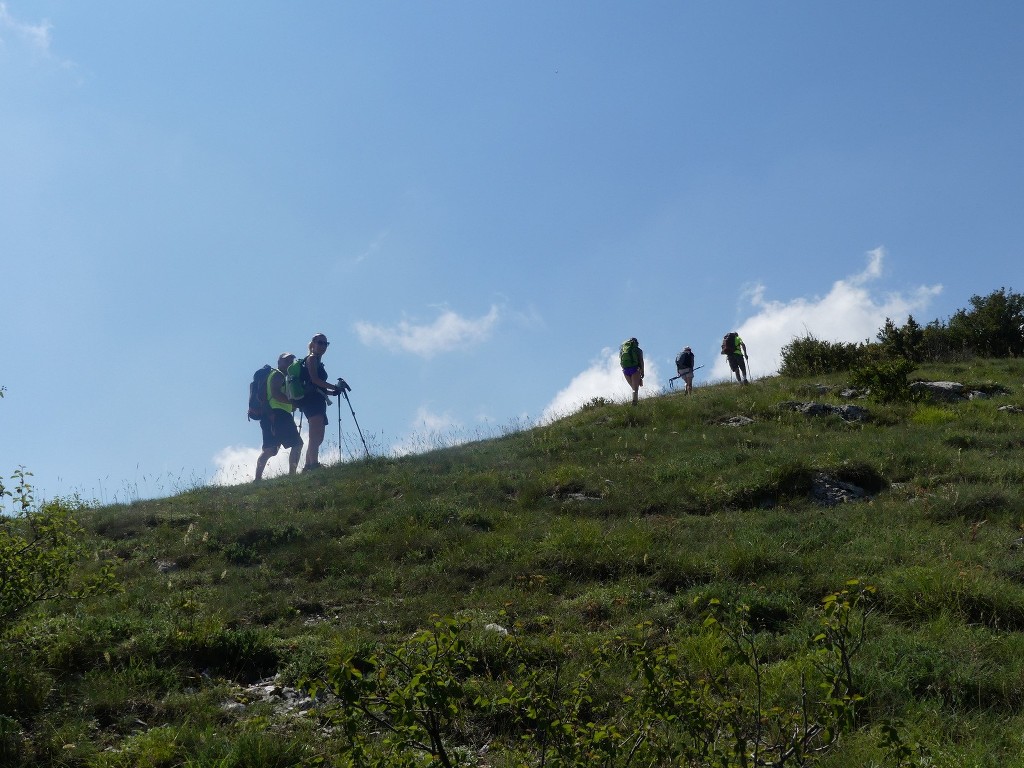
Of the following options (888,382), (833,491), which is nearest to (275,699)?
(833,491)

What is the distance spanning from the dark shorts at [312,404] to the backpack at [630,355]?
27.9ft

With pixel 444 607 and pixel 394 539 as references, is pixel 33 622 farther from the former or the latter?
pixel 394 539

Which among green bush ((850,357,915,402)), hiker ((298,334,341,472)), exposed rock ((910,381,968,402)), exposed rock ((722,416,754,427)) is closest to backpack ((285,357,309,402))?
hiker ((298,334,341,472))

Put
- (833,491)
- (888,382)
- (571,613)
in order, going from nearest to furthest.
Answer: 1. (571,613)
2. (833,491)
3. (888,382)

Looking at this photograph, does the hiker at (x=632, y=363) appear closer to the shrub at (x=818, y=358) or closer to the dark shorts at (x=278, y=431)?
the shrub at (x=818, y=358)

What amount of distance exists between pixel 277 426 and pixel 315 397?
3.35 feet

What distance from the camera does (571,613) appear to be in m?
6.75

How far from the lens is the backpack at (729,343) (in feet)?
77.5

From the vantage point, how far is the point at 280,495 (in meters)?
11.7

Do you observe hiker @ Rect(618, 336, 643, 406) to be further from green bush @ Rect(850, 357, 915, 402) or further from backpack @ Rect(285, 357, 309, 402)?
backpack @ Rect(285, 357, 309, 402)

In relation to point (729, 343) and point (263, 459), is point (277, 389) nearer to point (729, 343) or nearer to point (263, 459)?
point (263, 459)

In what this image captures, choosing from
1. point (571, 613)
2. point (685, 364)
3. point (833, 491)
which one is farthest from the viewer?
point (685, 364)

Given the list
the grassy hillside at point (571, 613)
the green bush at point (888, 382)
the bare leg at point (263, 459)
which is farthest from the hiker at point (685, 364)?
the bare leg at point (263, 459)

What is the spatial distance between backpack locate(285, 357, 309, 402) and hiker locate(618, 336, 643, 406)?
883cm
